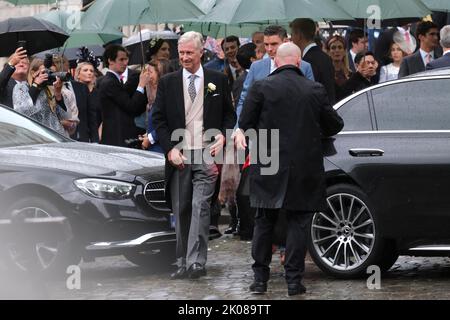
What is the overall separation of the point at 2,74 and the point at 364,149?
16.2 ft

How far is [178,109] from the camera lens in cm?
1249

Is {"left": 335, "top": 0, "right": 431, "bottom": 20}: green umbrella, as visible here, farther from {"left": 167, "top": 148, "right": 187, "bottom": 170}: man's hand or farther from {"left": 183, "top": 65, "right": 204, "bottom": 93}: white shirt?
{"left": 167, "top": 148, "right": 187, "bottom": 170}: man's hand

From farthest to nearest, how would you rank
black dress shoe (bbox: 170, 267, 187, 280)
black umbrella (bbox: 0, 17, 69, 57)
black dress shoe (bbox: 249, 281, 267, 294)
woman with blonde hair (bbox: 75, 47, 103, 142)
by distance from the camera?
black umbrella (bbox: 0, 17, 69, 57), woman with blonde hair (bbox: 75, 47, 103, 142), black dress shoe (bbox: 170, 267, 187, 280), black dress shoe (bbox: 249, 281, 267, 294)

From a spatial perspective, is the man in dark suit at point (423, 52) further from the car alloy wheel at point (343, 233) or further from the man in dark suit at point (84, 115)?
the car alloy wheel at point (343, 233)

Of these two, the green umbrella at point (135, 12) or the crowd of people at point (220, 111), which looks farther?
the green umbrella at point (135, 12)

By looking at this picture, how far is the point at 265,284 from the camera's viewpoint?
1118 centimetres

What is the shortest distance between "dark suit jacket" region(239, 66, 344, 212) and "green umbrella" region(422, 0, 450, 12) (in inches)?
217

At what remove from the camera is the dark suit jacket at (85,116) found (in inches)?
668

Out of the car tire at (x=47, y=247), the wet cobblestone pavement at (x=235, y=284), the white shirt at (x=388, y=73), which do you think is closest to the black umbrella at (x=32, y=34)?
the white shirt at (x=388, y=73)

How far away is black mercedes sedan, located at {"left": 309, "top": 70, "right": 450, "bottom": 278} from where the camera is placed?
11328mm

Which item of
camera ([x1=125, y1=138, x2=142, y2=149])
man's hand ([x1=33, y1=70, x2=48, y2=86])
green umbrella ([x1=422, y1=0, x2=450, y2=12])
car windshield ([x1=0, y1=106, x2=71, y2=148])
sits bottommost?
camera ([x1=125, y1=138, x2=142, y2=149])

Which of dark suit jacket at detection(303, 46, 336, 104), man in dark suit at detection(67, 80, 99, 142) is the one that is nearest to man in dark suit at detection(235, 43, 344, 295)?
dark suit jacket at detection(303, 46, 336, 104)

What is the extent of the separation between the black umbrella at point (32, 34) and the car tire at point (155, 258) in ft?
16.0

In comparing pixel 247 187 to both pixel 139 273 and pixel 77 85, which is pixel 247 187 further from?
pixel 77 85
